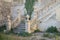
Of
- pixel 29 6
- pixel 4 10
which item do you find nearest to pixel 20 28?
pixel 29 6

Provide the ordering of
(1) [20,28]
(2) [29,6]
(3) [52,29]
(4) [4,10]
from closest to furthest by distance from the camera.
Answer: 1. (3) [52,29]
2. (1) [20,28]
3. (2) [29,6]
4. (4) [4,10]

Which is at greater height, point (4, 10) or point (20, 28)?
point (4, 10)

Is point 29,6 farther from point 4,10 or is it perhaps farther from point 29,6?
point 4,10

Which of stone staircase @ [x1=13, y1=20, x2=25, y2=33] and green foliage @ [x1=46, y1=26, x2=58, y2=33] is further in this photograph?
stone staircase @ [x1=13, y1=20, x2=25, y2=33]

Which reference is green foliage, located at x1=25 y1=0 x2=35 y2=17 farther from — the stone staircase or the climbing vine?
the stone staircase

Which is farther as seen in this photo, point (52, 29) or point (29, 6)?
point (29, 6)

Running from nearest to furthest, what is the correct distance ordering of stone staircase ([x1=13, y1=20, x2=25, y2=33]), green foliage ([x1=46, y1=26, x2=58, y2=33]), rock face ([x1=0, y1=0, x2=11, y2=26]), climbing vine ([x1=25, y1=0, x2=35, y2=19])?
Answer: green foliage ([x1=46, y1=26, x2=58, y2=33]) < stone staircase ([x1=13, y1=20, x2=25, y2=33]) < climbing vine ([x1=25, y1=0, x2=35, y2=19]) < rock face ([x1=0, y1=0, x2=11, y2=26])

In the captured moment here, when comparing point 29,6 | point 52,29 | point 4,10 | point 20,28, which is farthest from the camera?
point 4,10

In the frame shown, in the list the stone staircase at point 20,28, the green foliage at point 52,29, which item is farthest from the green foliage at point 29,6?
the green foliage at point 52,29

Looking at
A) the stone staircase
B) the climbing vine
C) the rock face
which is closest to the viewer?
the stone staircase

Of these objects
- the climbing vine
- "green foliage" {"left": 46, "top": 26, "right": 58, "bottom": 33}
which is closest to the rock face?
the climbing vine

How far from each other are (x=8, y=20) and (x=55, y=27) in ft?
14.1

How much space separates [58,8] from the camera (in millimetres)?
20578

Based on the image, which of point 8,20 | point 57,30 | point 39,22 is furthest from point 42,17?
point 8,20
